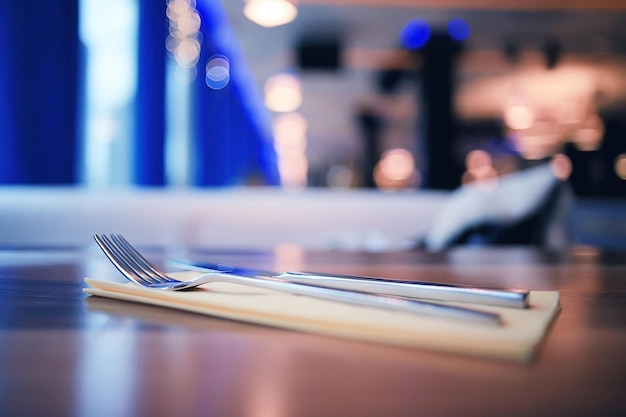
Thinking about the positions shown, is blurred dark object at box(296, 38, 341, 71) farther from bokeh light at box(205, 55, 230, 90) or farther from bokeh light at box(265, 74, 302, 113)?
bokeh light at box(265, 74, 302, 113)

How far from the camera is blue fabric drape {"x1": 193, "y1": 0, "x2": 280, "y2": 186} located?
6734 millimetres

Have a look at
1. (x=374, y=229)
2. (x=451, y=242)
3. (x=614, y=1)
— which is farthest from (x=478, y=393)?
(x=614, y=1)

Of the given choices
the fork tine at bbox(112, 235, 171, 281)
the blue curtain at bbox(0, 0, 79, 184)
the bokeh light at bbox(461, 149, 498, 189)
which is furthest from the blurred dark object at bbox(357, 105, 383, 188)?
the fork tine at bbox(112, 235, 171, 281)

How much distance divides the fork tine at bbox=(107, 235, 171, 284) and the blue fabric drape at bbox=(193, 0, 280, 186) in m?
4.65

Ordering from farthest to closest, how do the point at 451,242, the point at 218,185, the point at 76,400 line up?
the point at 218,185 < the point at 451,242 < the point at 76,400

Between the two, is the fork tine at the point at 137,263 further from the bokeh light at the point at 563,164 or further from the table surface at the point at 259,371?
the bokeh light at the point at 563,164

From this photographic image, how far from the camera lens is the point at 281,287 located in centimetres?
39

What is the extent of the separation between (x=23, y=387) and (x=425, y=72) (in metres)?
7.01

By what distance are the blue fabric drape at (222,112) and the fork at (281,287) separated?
4.69 meters

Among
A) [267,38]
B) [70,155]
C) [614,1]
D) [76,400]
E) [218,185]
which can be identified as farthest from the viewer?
[218,185]

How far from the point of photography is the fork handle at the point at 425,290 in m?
0.34

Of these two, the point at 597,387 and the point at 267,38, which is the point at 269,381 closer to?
the point at 597,387

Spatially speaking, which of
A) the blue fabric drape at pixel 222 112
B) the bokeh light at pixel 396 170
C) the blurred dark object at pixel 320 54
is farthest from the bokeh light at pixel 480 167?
the bokeh light at pixel 396 170

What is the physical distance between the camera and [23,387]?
0.22 metres
